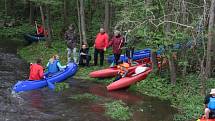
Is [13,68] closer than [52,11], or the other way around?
[13,68]

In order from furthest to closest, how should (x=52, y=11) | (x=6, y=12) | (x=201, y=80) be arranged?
(x=6, y=12)
(x=52, y=11)
(x=201, y=80)

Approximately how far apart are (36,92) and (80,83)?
95.0 inches

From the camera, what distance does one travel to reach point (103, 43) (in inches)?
809

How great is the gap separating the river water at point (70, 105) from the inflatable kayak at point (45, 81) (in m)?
0.22

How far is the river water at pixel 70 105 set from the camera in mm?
12719

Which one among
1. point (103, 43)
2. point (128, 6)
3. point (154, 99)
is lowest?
point (154, 99)

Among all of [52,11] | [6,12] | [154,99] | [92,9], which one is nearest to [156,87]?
[154,99]

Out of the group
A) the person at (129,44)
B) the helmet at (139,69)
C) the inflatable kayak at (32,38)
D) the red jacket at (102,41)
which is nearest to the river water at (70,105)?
the helmet at (139,69)

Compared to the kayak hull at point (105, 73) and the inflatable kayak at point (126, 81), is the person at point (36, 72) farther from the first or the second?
the kayak hull at point (105, 73)

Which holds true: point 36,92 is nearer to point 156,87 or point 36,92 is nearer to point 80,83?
point 80,83

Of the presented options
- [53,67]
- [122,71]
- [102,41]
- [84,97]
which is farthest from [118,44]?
[84,97]

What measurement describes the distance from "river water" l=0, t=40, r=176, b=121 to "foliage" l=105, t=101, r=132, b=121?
7.0 inches

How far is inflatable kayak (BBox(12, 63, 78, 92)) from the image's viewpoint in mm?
15500

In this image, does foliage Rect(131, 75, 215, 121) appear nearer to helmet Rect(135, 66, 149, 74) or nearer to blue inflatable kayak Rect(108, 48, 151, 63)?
helmet Rect(135, 66, 149, 74)
